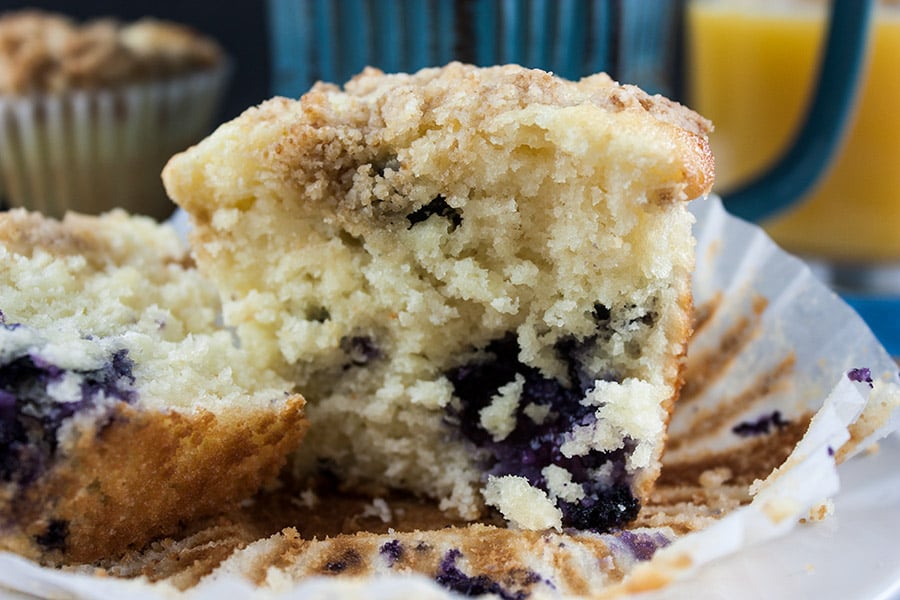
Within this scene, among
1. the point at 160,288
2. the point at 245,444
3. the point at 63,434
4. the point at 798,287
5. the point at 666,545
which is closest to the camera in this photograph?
the point at 63,434

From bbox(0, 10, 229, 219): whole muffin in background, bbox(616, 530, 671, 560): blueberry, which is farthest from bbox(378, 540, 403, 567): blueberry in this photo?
bbox(0, 10, 229, 219): whole muffin in background

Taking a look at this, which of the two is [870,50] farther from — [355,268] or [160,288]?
[160,288]

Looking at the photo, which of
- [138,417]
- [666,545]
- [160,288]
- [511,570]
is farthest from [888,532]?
[160,288]

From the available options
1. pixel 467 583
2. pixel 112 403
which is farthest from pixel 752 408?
pixel 112 403

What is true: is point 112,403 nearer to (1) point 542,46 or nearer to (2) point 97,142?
(1) point 542,46

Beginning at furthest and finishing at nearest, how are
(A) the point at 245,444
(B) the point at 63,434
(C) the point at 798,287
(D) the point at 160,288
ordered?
(C) the point at 798,287
(D) the point at 160,288
(A) the point at 245,444
(B) the point at 63,434

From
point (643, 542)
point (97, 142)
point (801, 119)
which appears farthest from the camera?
point (97, 142)

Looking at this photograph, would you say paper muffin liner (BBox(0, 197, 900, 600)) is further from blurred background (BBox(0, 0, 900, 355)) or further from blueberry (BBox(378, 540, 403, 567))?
blurred background (BBox(0, 0, 900, 355))
